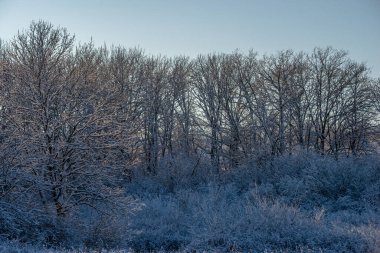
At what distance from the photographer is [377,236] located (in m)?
10.9

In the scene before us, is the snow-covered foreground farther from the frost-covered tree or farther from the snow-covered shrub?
the frost-covered tree

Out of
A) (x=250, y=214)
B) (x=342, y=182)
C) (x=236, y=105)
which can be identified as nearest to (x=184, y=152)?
(x=236, y=105)

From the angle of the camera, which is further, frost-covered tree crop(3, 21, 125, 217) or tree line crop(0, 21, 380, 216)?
tree line crop(0, 21, 380, 216)

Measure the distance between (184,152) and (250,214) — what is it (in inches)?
916

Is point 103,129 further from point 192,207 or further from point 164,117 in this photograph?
point 164,117

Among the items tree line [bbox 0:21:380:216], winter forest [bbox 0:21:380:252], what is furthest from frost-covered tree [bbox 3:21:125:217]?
tree line [bbox 0:21:380:216]

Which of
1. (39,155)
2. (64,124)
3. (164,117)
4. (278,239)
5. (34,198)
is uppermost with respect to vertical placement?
(164,117)

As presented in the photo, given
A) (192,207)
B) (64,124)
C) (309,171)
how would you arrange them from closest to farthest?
(64,124)
(192,207)
(309,171)

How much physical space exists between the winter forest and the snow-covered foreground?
7 cm

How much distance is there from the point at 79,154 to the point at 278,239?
8584 mm

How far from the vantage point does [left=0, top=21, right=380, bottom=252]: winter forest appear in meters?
13.5

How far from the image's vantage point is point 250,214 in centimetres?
1435

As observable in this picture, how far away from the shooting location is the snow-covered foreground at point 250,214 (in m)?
12.4

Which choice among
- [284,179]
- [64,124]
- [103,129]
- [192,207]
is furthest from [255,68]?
[64,124]
